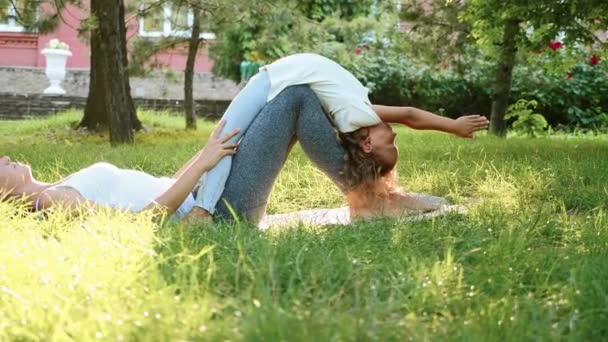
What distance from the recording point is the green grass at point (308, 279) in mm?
1844

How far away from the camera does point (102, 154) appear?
6934mm

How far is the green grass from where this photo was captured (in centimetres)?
184

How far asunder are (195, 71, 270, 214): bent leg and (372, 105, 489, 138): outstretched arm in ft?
1.64

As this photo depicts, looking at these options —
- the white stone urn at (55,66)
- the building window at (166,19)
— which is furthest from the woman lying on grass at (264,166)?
the white stone urn at (55,66)

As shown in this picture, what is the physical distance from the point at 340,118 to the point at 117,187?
0.98 meters

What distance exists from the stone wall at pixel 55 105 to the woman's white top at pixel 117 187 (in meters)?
12.4

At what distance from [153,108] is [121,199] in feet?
43.4

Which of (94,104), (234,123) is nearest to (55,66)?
(94,104)

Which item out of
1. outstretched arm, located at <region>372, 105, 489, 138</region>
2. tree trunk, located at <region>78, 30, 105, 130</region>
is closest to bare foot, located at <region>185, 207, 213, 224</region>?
outstretched arm, located at <region>372, 105, 489, 138</region>

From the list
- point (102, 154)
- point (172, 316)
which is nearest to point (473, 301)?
point (172, 316)

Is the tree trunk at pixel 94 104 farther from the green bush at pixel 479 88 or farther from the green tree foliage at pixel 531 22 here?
the green tree foliage at pixel 531 22

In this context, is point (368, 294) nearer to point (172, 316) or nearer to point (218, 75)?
point (172, 316)

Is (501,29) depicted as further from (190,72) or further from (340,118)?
(190,72)

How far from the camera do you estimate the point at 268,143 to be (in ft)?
11.7
